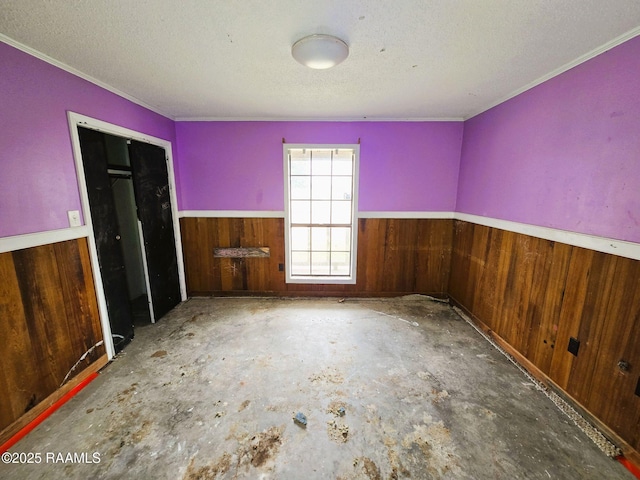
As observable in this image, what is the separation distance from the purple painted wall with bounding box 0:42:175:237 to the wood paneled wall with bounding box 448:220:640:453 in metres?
3.77

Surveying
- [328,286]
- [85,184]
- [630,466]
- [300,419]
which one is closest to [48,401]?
[85,184]

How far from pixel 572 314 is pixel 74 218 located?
12.6 feet

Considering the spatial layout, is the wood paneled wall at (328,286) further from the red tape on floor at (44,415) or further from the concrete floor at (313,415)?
the red tape on floor at (44,415)

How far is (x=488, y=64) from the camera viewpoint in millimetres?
1851

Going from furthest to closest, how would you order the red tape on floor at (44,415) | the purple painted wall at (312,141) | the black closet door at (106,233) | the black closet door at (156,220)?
the purple painted wall at (312,141) → the black closet door at (156,220) → the black closet door at (106,233) → the red tape on floor at (44,415)

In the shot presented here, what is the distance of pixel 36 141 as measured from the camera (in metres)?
1.71

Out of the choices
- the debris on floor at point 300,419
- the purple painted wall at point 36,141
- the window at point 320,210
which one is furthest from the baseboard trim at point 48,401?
the window at point 320,210

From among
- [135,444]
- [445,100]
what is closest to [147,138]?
[135,444]

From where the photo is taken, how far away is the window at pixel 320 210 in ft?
11.4

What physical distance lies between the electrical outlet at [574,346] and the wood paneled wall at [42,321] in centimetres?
373

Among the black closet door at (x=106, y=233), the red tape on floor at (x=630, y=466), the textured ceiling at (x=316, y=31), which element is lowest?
the red tape on floor at (x=630, y=466)

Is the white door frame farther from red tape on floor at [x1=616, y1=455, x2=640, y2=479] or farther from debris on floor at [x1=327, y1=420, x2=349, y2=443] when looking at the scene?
red tape on floor at [x1=616, y1=455, x2=640, y2=479]

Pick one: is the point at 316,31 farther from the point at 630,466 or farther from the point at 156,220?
the point at 630,466

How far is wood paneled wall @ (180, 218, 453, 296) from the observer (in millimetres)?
3490
